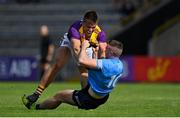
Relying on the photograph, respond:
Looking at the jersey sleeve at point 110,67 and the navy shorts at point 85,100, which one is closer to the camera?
the jersey sleeve at point 110,67

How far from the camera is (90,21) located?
13.3 m

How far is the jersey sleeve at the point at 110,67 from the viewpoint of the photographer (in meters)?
12.2

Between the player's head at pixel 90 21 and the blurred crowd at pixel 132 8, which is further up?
the player's head at pixel 90 21

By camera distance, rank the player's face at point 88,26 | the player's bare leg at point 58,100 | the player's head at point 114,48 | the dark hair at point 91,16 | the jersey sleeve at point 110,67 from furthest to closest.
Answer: the player's face at point 88,26 < the dark hair at point 91,16 < the player's bare leg at point 58,100 < the jersey sleeve at point 110,67 < the player's head at point 114,48

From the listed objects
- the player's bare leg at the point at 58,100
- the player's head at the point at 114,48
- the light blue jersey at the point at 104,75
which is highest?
the player's head at the point at 114,48

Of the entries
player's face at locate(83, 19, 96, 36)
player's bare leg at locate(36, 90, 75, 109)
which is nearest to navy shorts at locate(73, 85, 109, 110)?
player's bare leg at locate(36, 90, 75, 109)

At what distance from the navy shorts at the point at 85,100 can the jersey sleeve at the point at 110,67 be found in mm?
548

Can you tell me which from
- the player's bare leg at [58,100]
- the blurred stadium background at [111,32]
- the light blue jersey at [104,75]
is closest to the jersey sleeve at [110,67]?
the light blue jersey at [104,75]

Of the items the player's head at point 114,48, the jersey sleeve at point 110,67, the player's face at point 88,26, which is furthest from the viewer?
the player's face at point 88,26

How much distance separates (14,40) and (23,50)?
113cm

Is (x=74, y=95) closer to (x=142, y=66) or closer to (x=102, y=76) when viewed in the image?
(x=102, y=76)

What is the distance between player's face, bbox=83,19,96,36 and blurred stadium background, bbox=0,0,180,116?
17245mm

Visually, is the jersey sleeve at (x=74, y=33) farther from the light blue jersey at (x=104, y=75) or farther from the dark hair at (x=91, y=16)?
the light blue jersey at (x=104, y=75)

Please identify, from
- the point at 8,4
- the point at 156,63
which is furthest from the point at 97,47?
the point at 8,4
